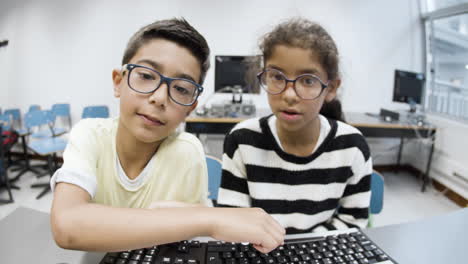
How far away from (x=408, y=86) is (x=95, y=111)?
4030 mm

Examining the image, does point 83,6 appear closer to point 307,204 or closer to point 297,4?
point 297,4

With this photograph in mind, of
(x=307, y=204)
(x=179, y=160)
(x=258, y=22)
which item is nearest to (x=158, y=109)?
(x=179, y=160)

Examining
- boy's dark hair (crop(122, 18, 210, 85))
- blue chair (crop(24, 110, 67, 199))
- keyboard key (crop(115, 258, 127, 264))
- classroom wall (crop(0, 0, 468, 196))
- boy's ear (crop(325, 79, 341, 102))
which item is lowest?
blue chair (crop(24, 110, 67, 199))

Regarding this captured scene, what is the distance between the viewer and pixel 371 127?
9.00 ft

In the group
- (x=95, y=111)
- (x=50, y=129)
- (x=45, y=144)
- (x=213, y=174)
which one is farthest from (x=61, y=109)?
(x=213, y=174)

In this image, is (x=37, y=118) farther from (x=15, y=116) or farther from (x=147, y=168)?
(x=147, y=168)

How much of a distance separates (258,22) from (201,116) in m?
1.64

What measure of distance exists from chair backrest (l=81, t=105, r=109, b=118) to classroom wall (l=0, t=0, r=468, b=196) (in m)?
0.13

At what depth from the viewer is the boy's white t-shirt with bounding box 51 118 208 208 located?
27.2 inches

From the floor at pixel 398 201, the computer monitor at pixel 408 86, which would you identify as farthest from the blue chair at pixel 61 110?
the computer monitor at pixel 408 86

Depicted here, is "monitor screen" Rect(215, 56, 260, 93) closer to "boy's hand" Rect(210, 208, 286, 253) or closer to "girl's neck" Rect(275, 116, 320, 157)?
"girl's neck" Rect(275, 116, 320, 157)

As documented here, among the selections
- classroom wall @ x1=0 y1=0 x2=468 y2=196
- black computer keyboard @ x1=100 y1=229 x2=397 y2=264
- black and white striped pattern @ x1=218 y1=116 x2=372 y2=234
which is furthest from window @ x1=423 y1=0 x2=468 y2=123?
black computer keyboard @ x1=100 y1=229 x2=397 y2=264

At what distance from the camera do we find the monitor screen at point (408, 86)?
2977 mm

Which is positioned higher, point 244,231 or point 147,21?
point 147,21
